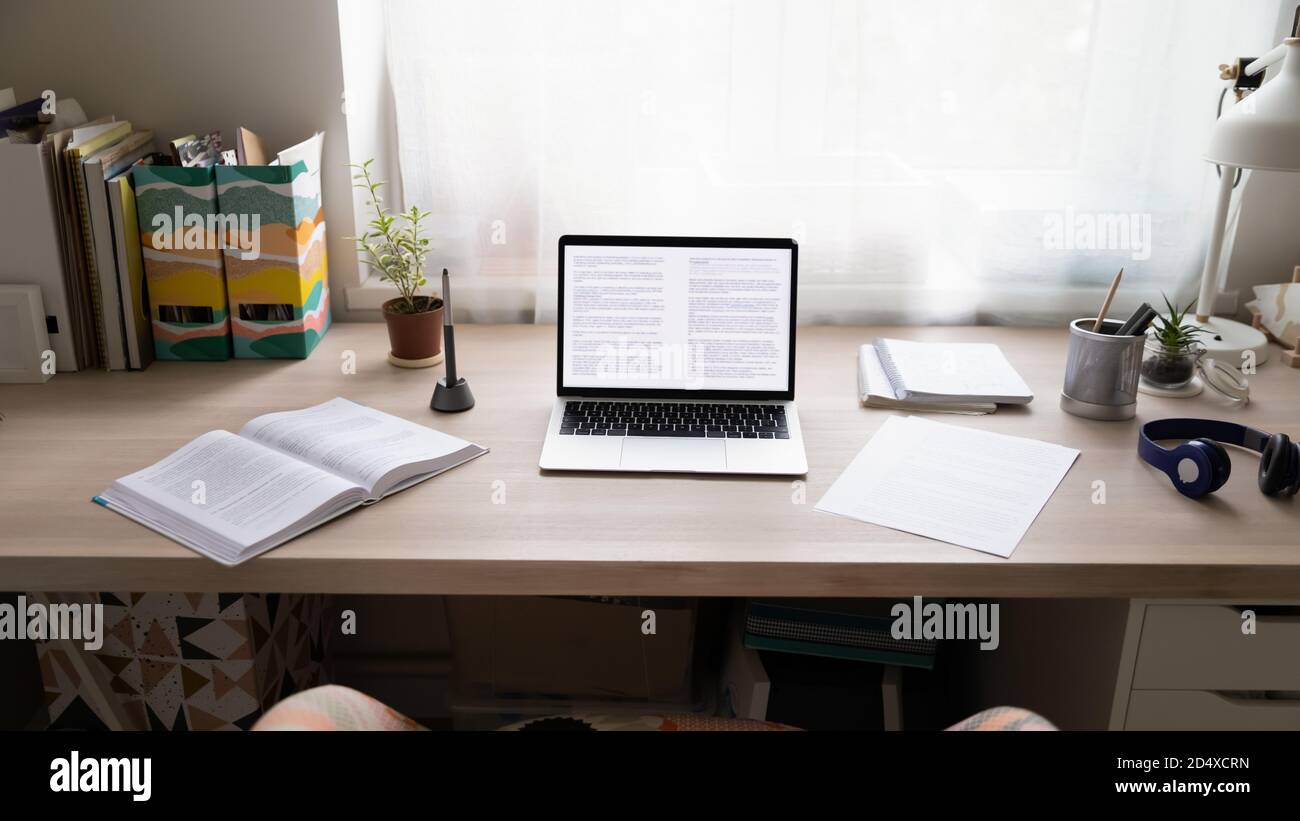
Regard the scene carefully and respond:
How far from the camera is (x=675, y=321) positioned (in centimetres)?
154

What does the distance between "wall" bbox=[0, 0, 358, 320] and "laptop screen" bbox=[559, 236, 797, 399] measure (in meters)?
0.57

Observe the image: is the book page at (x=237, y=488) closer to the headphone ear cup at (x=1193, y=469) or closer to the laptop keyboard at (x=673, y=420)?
the laptop keyboard at (x=673, y=420)

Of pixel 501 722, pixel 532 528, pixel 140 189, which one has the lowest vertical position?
pixel 501 722

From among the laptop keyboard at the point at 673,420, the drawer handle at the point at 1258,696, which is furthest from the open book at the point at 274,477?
the drawer handle at the point at 1258,696

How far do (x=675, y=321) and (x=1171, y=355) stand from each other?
28.4 inches

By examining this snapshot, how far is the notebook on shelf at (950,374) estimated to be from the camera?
1533 millimetres

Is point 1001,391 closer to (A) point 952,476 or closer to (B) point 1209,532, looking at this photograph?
(A) point 952,476

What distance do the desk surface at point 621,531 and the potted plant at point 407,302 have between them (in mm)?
161

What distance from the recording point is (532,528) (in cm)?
122

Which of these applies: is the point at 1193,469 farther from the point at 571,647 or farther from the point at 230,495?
the point at 230,495

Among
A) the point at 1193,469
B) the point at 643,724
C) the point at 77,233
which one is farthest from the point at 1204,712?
Answer: the point at 77,233

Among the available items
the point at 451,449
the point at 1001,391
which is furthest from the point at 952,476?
the point at 451,449
